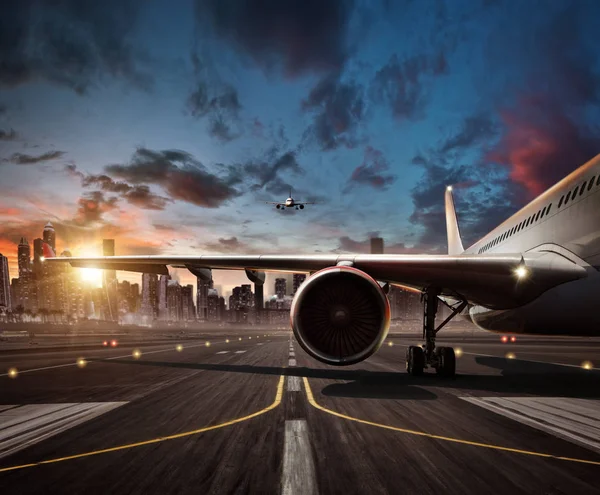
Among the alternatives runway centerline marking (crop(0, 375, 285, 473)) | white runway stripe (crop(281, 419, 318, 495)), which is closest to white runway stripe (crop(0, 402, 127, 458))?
runway centerline marking (crop(0, 375, 285, 473))

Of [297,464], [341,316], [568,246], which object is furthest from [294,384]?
[568,246]

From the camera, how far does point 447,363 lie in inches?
441

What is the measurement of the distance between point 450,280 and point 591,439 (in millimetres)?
4840

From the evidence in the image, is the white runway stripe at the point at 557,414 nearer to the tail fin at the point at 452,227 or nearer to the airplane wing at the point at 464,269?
the airplane wing at the point at 464,269

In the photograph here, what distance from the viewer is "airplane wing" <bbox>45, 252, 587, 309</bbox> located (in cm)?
884

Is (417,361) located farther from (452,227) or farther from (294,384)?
(452,227)

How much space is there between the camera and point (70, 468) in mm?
4250

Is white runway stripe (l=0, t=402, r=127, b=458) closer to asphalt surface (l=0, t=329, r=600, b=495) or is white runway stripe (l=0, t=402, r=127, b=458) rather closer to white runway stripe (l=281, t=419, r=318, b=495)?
asphalt surface (l=0, t=329, r=600, b=495)

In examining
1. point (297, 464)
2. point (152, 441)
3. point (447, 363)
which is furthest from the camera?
point (447, 363)

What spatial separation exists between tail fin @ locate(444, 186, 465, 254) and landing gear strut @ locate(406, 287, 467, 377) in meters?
10.8

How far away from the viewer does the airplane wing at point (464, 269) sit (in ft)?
29.0

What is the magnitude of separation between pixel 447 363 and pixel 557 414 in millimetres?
4553

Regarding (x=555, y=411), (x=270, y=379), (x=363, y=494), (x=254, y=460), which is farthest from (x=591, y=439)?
(x=270, y=379)

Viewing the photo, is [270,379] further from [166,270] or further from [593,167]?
[593,167]
